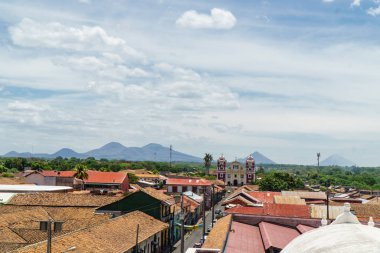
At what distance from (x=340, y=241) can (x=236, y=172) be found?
141 m

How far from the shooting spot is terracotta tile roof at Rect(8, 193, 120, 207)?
171 feet

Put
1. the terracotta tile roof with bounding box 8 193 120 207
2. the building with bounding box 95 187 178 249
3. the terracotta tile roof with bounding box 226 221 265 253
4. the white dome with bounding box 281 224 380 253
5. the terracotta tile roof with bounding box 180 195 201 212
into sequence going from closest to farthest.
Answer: the white dome with bounding box 281 224 380 253 < the terracotta tile roof with bounding box 226 221 265 253 < the building with bounding box 95 187 178 249 < the terracotta tile roof with bounding box 8 193 120 207 < the terracotta tile roof with bounding box 180 195 201 212

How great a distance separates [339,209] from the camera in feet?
151

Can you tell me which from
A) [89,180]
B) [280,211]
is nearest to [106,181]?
[89,180]

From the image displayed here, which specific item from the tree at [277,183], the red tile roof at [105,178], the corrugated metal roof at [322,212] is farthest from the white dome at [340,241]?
the tree at [277,183]

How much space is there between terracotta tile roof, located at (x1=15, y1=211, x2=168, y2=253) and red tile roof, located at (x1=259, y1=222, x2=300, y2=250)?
8795mm

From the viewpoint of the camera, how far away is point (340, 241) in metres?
12.7

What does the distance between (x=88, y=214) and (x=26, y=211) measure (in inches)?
233

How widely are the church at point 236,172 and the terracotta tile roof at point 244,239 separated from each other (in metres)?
111

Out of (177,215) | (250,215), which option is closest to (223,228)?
(250,215)

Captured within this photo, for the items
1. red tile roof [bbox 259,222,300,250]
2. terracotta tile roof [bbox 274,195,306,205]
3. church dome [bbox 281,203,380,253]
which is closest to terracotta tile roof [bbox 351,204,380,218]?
terracotta tile roof [bbox 274,195,306,205]

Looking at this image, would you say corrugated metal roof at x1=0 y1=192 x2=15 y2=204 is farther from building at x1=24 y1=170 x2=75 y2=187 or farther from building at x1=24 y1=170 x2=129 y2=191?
building at x1=24 y1=170 x2=75 y2=187

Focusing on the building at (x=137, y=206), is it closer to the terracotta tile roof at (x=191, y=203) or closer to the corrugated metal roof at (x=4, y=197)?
the corrugated metal roof at (x=4, y=197)

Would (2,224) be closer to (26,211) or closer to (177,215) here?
(26,211)
